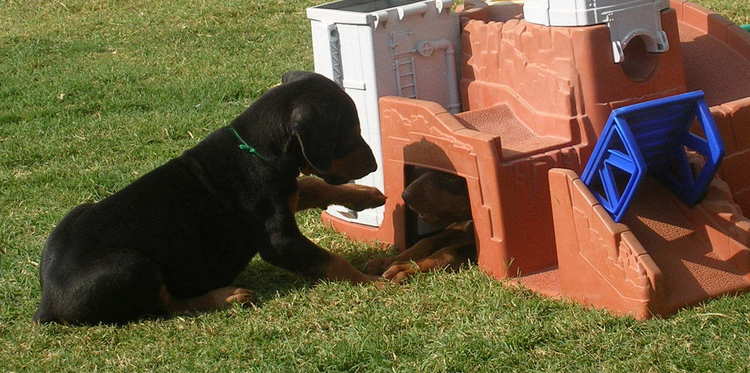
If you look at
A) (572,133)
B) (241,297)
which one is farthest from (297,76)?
(572,133)

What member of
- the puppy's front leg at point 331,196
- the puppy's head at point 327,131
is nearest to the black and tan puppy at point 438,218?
the puppy's front leg at point 331,196

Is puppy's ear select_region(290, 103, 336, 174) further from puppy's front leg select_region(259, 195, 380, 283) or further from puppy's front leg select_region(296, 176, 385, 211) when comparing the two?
puppy's front leg select_region(296, 176, 385, 211)

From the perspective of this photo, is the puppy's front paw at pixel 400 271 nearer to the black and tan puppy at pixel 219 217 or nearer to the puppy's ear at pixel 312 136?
the black and tan puppy at pixel 219 217

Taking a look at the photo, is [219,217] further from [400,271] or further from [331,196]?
[400,271]

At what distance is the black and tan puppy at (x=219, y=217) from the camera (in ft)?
15.0

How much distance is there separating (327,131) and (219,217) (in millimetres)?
638

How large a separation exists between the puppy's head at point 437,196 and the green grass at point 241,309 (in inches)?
15.6

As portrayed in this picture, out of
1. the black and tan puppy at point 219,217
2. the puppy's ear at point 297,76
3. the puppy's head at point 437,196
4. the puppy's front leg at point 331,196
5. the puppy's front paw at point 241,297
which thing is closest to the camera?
the black and tan puppy at point 219,217

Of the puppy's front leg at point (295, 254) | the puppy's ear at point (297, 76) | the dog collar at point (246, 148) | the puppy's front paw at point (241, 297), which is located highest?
the puppy's ear at point (297, 76)

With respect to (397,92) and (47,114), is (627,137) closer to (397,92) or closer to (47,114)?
(397,92)

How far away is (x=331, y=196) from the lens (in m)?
5.16

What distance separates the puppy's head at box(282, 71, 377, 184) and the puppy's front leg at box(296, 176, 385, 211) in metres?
Answer: 0.26

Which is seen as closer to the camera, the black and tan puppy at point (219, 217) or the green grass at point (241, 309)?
the green grass at point (241, 309)

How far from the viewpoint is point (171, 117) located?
25.8ft
